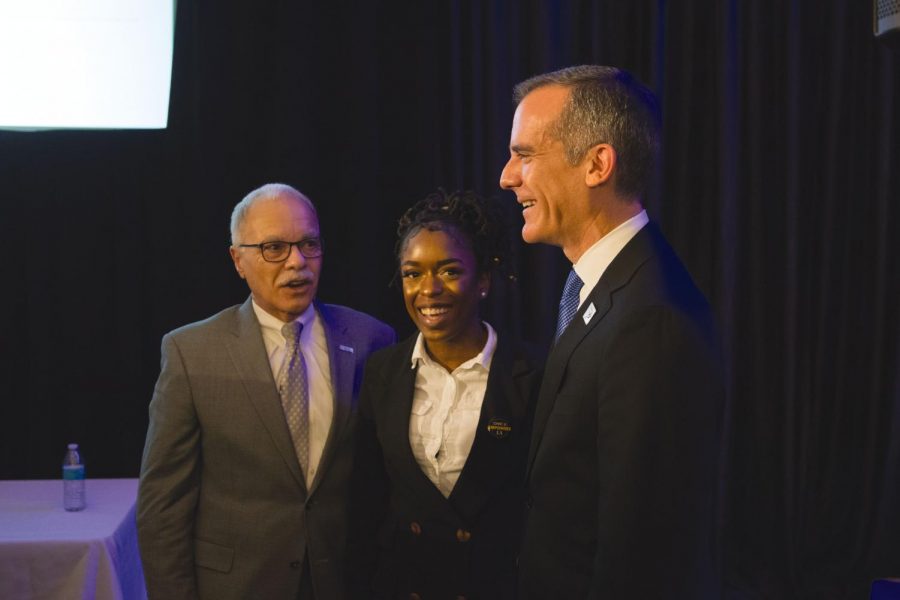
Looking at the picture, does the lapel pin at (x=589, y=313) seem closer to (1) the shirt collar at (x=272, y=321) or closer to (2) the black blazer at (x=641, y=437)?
(2) the black blazer at (x=641, y=437)

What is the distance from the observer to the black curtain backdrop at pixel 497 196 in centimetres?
385

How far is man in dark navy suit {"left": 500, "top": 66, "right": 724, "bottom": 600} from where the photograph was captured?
1.42 meters

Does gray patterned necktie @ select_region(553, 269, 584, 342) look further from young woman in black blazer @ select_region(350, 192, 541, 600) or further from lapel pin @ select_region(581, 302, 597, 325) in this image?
young woman in black blazer @ select_region(350, 192, 541, 600)

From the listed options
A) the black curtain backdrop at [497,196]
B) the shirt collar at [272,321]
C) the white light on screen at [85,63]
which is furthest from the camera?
the black curtain backdrop at [497,196]

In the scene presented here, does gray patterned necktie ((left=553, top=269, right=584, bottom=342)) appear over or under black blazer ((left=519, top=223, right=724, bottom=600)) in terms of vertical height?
over

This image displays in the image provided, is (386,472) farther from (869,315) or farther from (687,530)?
(869,315)

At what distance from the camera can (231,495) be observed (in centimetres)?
230

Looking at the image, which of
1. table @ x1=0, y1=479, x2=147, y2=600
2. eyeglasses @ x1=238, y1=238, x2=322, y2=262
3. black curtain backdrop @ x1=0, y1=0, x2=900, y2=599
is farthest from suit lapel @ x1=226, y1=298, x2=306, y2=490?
black curtain backdrop @ x1=0, y1=0, x2=900, y2=599

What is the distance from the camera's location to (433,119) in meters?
3.91

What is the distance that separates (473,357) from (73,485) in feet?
5.12

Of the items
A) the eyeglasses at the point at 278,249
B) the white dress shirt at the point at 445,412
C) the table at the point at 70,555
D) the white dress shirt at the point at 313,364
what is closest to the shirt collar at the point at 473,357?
the white dress shirt at the point at 445,412

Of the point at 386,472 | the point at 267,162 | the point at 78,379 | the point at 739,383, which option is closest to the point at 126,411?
the point at 78,379

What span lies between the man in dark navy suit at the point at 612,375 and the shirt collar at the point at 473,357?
1.21 feet

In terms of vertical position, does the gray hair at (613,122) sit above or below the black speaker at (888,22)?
below
